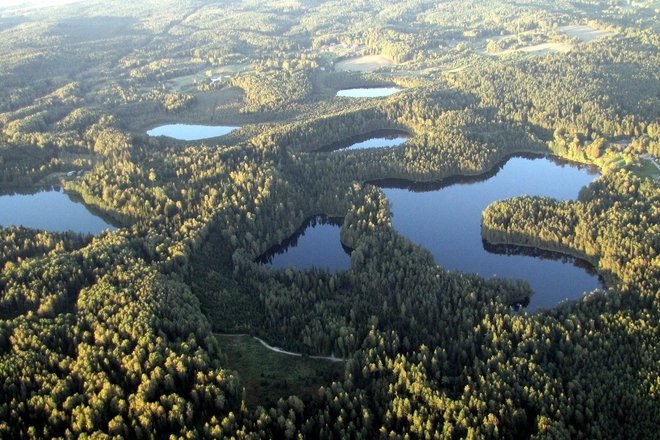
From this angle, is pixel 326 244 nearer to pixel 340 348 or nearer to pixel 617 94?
pixel 340 348

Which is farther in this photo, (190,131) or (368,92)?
(368,92)

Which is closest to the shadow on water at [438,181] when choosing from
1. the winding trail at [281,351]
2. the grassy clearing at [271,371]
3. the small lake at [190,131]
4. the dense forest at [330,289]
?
the dense forest at [330,289]

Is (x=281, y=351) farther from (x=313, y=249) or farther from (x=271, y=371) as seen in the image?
(x=313, y=249)

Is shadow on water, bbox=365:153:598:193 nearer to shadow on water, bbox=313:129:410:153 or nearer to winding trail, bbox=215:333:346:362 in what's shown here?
shadow on water, bbox=313:129:410:153

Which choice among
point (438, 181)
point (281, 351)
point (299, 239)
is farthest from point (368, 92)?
point (281, 351)

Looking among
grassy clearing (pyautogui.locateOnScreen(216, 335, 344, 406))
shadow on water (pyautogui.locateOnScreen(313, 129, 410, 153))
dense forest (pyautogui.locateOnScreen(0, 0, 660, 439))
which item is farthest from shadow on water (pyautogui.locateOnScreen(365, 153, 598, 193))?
grassy clearing (pyautogui.locateOnScreen(216, 335, 344, 406))
